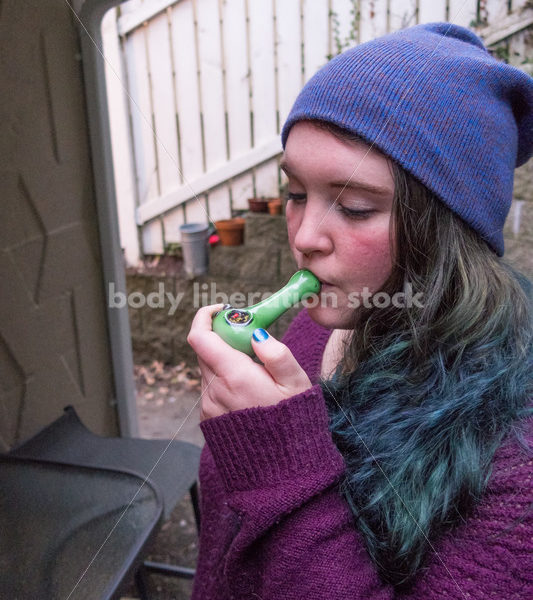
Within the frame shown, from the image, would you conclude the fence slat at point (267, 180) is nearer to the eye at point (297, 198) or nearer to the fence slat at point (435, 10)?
the fence slat at point (435, 10)

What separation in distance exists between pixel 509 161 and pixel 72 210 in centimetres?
149

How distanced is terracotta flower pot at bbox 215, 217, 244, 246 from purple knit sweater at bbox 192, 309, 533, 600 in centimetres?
293

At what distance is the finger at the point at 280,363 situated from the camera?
2.45 ft

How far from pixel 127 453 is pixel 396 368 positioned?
4.31ft

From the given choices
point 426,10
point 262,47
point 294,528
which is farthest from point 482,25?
point 294,528

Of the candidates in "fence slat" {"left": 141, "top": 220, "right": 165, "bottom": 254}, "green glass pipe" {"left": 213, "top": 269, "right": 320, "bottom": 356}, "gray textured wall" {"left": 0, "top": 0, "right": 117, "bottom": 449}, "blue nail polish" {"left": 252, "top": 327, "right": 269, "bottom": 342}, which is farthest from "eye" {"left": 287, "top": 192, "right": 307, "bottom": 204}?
"fence slat" {"left": 141, "top": 220, "right": 165, "bottom": 254}

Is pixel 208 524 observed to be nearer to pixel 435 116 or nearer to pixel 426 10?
pixel 435 116

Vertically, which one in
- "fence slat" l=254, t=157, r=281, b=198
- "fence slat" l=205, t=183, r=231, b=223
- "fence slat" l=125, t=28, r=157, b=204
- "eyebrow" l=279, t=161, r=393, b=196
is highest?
"eyebrow" l=279, t=161, r=393, b=196

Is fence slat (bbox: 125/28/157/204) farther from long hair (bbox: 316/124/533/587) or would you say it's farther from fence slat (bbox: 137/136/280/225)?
long hair (bbox: 316/124/533/587)

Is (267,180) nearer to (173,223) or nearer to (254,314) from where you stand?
(173,223)

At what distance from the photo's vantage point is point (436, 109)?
78cm

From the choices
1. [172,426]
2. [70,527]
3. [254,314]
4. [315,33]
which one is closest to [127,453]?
[70,527]

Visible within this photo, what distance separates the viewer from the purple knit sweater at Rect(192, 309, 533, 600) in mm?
648

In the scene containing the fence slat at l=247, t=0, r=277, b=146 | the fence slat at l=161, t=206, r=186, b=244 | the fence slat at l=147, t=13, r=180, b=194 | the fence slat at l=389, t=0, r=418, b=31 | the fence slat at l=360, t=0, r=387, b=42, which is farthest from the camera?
the fence slat at l=161, t=206, r=186, b=244
